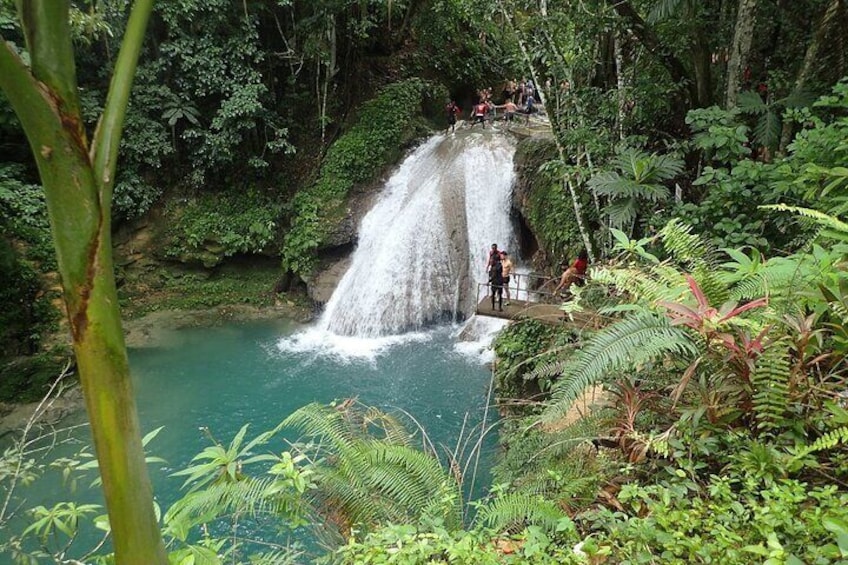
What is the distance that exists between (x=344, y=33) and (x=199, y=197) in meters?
6.39

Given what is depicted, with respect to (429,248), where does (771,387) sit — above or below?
below

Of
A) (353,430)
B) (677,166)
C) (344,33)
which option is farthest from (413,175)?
(353,430)

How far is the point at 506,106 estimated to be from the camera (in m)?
16.0

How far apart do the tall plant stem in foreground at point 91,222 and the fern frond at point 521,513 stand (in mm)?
1742

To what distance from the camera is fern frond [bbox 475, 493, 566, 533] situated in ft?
8.18

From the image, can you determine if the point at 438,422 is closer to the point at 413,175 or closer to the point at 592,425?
the point at 592,425

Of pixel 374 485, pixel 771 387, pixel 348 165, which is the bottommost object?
pixel 374 485

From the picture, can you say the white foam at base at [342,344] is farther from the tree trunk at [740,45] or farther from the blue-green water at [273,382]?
the tree trunk at [740,45]

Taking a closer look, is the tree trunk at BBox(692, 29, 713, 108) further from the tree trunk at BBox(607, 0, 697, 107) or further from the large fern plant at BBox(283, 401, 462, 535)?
the large fern plant at BBox(283, 401, 462, 535)

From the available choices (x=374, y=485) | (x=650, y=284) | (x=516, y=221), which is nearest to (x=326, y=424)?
(x=374, y=485)

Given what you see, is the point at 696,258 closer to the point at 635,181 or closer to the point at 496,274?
the point at 635,181

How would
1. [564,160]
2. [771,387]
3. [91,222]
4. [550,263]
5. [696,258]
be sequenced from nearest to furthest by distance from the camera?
1. [91,222]
2. [771,387]
3. [696,258]
4. [564,160]
5. [550,263]

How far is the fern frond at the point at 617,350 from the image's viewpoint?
2660 millimetres

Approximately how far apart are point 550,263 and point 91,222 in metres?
9.56
